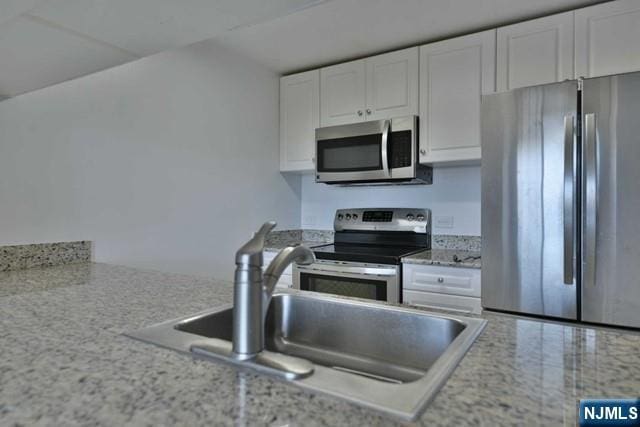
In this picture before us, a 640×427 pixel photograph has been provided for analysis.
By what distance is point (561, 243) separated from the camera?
165 centimetres

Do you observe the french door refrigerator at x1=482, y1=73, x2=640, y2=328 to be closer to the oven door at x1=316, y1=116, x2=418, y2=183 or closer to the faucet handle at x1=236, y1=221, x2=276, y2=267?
the oven door at x1=316, y1=116, x2=418, y2=183

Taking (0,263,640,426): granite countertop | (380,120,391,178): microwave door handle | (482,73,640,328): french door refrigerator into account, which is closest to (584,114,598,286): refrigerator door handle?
(482,73,640,328): french door refrigerator

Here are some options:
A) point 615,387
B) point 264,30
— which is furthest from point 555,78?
point 615,387

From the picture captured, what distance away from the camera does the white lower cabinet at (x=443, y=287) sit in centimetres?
212

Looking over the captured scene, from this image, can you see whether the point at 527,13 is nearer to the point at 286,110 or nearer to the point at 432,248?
the point at 432,248

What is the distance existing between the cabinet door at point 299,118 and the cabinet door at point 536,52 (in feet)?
4.29

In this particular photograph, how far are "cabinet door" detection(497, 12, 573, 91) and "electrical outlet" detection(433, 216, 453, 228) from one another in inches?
37.1

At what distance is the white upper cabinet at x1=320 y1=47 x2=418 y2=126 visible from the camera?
257cm

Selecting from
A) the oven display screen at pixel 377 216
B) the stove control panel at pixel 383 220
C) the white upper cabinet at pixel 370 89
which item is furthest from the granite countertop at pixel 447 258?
the white upper cabinet at pixel 370 89

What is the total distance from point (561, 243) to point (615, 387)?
4.07 feet

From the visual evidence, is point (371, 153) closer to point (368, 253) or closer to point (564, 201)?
point (368, 253)

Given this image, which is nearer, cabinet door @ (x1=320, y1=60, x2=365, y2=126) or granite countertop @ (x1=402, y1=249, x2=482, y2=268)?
granite countertop @ (x1=402, y1=249, x2=482, y2=268)

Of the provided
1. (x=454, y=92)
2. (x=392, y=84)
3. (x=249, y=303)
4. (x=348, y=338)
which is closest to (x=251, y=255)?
(x=249, y=303)

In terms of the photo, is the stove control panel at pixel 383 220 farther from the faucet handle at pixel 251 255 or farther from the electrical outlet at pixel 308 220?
the faucet handle at pixel 251 255
